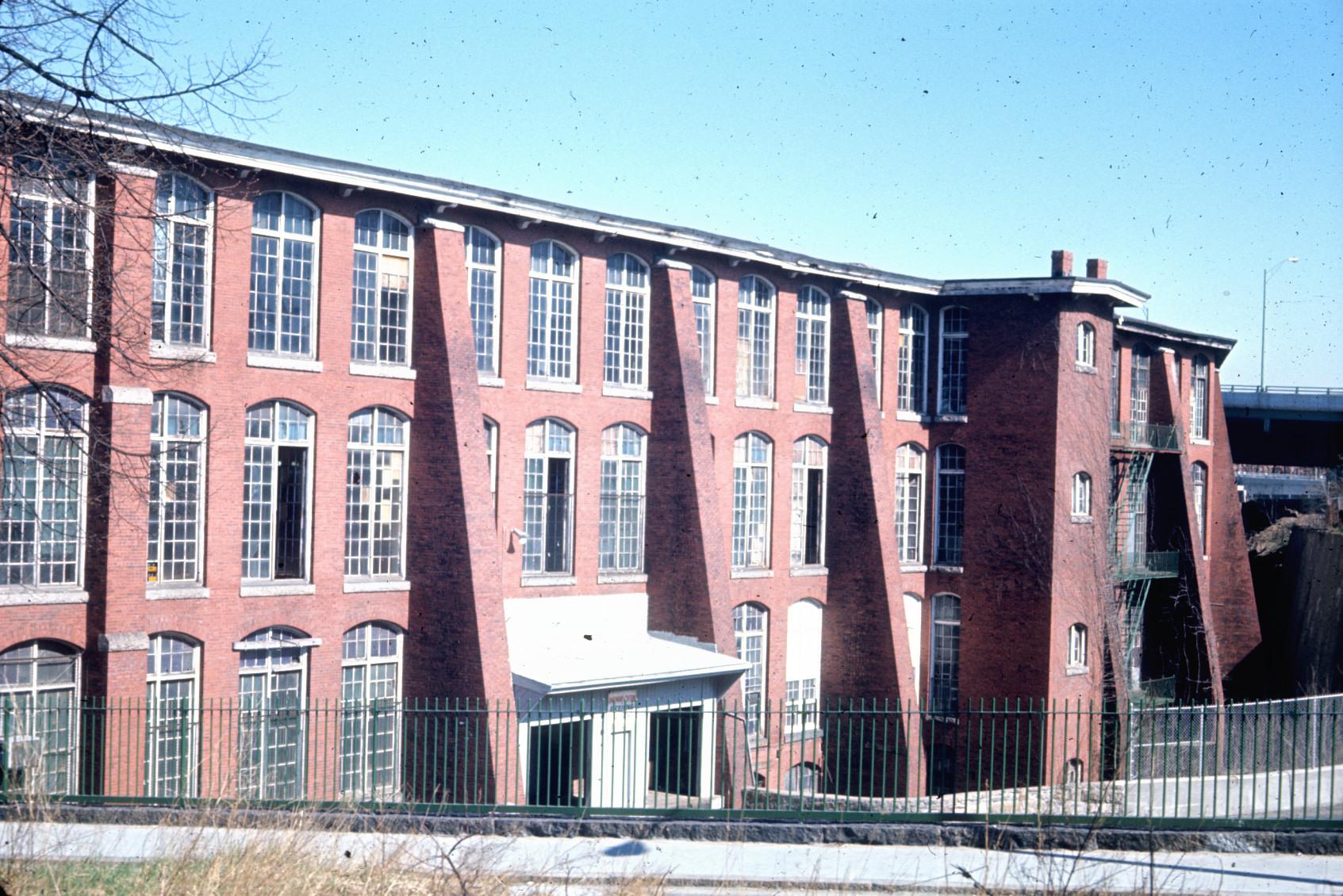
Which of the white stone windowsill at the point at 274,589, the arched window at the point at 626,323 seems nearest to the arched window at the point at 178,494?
the white stone windowsill at the point at 274,589

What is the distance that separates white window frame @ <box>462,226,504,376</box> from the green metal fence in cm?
645

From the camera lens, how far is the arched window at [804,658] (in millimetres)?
32406

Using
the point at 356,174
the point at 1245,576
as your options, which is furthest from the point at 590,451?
the point at 1245,576

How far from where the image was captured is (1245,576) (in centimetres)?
4191

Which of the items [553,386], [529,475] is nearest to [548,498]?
[529,475]

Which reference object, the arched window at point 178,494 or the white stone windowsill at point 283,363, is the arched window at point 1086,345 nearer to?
the white stone windowsill at point 283,363

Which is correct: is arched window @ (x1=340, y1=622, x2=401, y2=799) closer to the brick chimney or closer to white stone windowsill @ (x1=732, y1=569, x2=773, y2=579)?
white stone windowsill @ (x1=732, y1=569, x2=773, y2=579)

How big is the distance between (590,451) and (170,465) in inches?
338

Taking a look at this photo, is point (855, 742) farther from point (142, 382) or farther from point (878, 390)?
point (142, 382)

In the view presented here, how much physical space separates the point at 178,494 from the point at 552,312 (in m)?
8.22

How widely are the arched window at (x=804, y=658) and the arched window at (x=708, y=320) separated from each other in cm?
610

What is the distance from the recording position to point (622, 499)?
2850cm

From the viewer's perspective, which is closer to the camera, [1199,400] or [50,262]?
[50,262]

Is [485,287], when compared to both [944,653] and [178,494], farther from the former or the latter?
[944,653]
